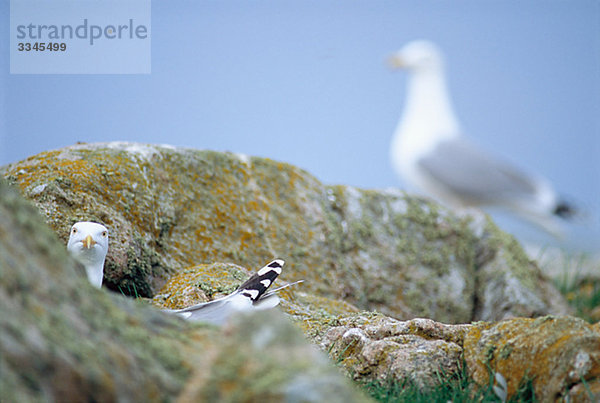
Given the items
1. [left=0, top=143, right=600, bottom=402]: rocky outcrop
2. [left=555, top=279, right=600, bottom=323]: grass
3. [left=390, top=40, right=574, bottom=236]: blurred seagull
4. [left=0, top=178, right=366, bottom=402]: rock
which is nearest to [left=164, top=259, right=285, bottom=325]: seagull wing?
[left=0, top=143, right=600, bottom=402]: rocky outcrop

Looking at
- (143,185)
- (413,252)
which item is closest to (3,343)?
(143,185)

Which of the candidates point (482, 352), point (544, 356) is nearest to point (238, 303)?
point (482, 352)

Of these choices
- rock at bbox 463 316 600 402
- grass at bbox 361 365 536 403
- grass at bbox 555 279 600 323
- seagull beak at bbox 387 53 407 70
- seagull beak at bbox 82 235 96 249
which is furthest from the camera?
seagull beak at bbox 387 53 407 70

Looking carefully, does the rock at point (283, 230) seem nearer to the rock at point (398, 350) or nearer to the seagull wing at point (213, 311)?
the seagull wing at point (213, 311)

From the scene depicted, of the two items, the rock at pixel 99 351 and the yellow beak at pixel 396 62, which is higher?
the yellow beak at pixel 396 62

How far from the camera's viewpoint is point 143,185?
3850 mm

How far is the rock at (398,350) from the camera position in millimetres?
2389

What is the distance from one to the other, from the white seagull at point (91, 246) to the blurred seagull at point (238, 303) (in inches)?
25.0

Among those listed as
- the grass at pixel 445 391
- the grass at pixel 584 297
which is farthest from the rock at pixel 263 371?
the grass at pixel 584 297

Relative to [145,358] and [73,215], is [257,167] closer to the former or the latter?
[73,215]

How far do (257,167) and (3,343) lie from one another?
3.79 metres

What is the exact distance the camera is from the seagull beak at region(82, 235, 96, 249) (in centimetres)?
298

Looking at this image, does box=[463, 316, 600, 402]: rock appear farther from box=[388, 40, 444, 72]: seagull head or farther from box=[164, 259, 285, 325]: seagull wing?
box=[388, 40, 444, 72]: seagull head

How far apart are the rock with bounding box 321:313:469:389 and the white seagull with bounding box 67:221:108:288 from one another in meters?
1.29
